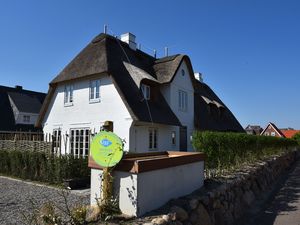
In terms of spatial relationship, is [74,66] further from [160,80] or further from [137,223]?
[137,223]

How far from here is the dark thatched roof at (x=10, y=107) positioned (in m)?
32.7

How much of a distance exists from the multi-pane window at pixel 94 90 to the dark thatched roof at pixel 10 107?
1619 cm

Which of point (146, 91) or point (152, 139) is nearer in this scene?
point (152, 139)

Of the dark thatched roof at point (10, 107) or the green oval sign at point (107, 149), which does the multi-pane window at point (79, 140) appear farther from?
the dark thatched roof at point (10, 107)

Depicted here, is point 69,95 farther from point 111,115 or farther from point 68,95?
point 111,115

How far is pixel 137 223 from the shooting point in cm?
468

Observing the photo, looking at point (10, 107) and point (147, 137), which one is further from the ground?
point (10, 107)

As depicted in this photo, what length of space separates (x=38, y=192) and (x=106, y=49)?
11.5 meters

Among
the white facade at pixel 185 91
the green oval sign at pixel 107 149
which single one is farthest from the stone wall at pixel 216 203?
the white facade at pixel 185 91

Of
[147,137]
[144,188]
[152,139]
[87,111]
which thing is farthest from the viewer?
[152,139]

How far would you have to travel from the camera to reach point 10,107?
34.6 m

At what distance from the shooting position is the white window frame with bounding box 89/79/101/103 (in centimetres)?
1905

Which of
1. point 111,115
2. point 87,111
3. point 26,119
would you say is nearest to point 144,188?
point 111,115

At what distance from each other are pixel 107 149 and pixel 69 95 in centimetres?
1623
